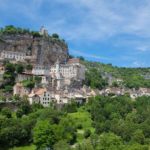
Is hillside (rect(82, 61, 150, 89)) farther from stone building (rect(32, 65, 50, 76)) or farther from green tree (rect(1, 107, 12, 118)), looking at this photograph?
green tree (rect(1, 107, 12, 118))

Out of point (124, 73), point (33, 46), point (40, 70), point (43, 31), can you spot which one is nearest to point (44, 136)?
point (40, 70)

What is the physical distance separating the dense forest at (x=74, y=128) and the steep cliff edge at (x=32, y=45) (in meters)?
31.7

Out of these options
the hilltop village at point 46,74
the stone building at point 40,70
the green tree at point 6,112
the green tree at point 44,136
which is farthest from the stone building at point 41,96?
the green tree at point 44,136

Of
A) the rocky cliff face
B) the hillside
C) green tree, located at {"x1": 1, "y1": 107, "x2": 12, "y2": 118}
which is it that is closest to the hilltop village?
the rocky cliff face

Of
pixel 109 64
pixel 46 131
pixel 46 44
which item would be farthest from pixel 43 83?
pixel 109 64

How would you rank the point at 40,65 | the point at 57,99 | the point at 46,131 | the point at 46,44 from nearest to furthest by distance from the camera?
the point at 46,131
the point at 57,99
the point at 40,65
the point at 46,44

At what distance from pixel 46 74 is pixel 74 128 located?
117 ft

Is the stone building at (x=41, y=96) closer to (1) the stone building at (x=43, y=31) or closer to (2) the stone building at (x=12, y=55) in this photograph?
(2) the stone building at (x=12, y=55)

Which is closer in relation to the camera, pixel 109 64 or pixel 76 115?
pixel 76 115

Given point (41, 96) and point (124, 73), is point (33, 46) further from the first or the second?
point (124, 73)

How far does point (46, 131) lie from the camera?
206 ft

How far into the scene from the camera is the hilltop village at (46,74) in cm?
8885

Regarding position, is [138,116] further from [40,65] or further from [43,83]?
[40,65]

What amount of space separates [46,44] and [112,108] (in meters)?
39.7
